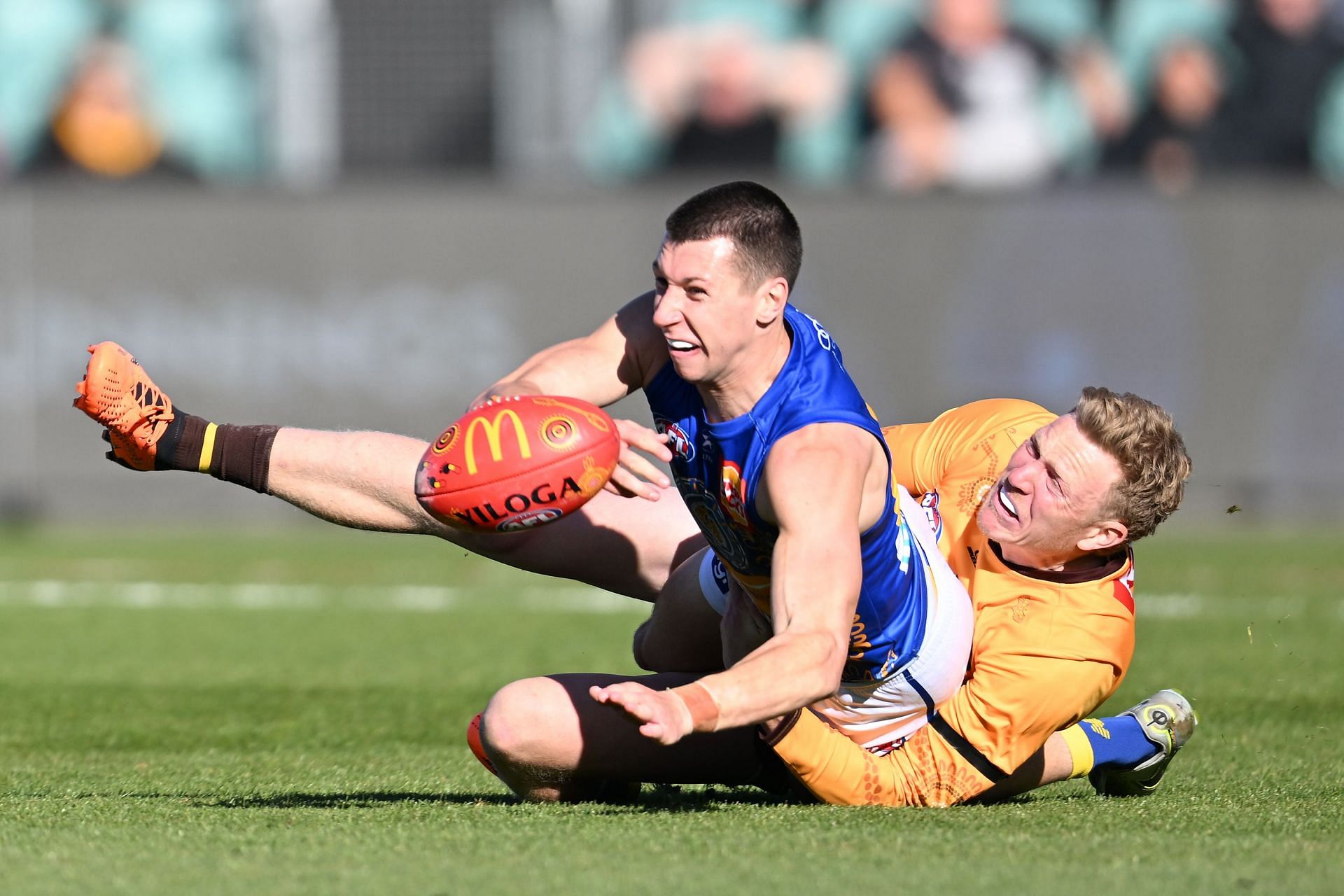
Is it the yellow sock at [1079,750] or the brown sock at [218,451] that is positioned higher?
the brown sock at [218,451]

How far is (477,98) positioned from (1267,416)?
6792 mm

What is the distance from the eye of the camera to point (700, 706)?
152 inches

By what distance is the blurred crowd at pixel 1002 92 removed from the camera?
14.1 m

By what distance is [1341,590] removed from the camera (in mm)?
10508

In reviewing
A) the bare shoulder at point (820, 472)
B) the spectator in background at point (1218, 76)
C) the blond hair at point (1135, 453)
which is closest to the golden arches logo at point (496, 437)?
the bare shoulder at point (820, 472)

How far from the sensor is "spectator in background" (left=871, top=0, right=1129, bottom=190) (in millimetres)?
13945

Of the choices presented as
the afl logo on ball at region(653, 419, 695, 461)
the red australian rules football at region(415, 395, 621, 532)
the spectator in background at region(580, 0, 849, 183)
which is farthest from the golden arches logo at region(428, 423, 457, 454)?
the spectator in background at region(580, 0, 849, 183)

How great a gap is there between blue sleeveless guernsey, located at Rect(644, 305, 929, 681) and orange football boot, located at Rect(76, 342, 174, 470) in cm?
140

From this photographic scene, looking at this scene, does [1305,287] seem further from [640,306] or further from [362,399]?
[640,306]

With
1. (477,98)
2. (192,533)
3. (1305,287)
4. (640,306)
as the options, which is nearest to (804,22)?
(477,98)

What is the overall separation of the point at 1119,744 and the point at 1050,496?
2.55 feet

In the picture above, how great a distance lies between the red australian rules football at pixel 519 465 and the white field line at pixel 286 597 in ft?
18.8

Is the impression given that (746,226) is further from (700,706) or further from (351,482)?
(351,482)

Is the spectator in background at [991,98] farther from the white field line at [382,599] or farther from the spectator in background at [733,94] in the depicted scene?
the white field line at [382,599]
